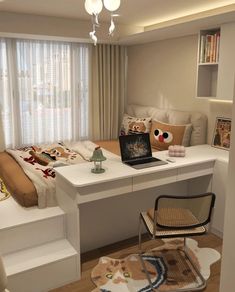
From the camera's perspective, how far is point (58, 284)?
93.6 inches

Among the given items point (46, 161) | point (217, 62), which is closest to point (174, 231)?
point (46, 161)

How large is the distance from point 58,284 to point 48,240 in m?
0.35

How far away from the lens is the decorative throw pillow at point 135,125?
162 inches

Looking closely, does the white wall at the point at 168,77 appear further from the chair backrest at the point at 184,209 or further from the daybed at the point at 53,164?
the chair backrest at the point at 184,209

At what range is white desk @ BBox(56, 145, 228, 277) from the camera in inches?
90.7

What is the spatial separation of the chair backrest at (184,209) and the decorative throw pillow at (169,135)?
1.37 m

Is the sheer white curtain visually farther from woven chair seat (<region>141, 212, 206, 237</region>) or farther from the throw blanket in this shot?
woven chair seat (<region>141, 212, 206, 237</region>)

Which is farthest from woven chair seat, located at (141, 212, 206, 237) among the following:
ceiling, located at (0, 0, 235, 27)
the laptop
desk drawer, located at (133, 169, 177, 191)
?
ceiling, located at (0, 0, 235, 27)

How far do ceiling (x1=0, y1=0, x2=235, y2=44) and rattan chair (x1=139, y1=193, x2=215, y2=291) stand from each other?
66.1 inches

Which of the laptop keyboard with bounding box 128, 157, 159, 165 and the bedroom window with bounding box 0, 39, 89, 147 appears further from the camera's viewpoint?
the bedroom window with bounding box 0, 39, 89, 147

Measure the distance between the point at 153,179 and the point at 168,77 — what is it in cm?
204

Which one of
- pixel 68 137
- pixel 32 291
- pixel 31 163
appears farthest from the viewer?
pixel 68 137

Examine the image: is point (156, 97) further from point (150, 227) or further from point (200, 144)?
point (150, 227)

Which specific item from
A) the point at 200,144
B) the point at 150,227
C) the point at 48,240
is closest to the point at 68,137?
the point at 200,144
